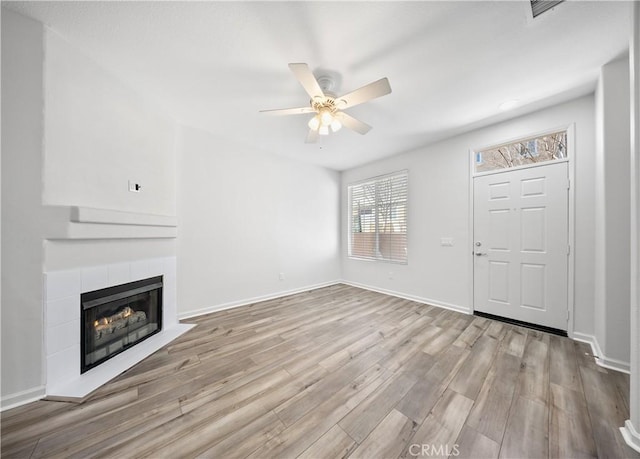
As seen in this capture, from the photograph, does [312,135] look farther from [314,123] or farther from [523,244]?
[523,244]

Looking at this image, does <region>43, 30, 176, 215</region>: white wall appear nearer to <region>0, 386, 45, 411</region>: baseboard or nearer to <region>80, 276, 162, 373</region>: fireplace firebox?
<region>80, 276, 162, 373</region>: fireplace firebox

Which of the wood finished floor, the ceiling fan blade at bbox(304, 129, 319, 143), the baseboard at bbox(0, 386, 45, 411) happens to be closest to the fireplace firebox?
the baseboard at bbox(0, 386, 45, 411)

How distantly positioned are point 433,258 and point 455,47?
2772 millimetres

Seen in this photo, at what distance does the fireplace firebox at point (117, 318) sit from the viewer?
1765 millimetres

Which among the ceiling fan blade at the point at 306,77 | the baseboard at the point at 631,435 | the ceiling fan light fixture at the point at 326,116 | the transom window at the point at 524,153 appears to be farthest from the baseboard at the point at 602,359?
the ceiling fan blade at the point at 306,77

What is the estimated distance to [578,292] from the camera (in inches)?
90.7

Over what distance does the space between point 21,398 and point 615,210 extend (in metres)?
4.83

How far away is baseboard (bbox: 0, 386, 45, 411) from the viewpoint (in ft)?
4.50

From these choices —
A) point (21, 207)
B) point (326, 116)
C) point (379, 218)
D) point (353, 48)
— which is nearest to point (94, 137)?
point (21, 207)

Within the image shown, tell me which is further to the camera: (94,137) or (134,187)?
(134,187)

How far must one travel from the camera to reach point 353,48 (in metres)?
1.65

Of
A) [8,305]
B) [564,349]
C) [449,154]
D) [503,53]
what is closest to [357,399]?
[564,349]

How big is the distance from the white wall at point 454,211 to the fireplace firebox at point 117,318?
357 centimetres

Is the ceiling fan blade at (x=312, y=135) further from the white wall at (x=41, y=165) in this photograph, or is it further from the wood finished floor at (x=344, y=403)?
the wood finished floor at (x=344, y=403)
